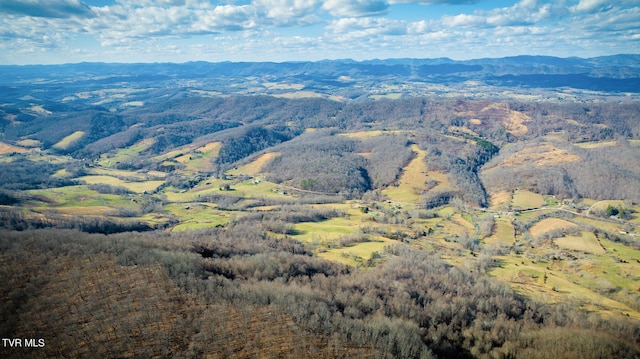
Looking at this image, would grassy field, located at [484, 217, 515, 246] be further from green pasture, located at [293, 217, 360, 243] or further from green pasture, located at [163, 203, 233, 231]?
green pasture, located at [163, 203, 233, 231]

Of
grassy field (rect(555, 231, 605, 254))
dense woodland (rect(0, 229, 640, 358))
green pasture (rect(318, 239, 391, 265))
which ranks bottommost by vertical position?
grassy field (rect(555, 231, 605, 254))

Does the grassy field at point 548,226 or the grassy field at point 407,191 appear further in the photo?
the grassy field at point 407,191

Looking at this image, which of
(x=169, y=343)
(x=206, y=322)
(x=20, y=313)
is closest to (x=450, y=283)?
(x=206, y=322)

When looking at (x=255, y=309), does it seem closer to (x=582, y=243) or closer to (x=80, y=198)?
(x=582, y=243)

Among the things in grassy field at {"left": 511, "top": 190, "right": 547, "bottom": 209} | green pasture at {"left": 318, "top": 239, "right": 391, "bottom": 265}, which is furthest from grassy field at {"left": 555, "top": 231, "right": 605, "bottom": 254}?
green pasture at {"left": 318, "top": 239, "right": 391, "bottom": 265}

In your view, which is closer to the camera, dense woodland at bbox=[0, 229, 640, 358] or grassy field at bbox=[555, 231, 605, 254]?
dense woodland at bbox=[0, 229, 640, 358]

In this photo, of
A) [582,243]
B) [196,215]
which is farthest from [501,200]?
[196,215]

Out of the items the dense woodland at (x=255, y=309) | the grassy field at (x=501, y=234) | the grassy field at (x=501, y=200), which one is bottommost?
the grassy field at (x=501, y=200)

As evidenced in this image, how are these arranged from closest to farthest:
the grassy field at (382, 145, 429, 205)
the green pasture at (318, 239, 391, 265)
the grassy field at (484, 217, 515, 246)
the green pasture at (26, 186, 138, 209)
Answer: the green pasture at (318, 239, 391, 265) → the grassy field at (484, 217, 515, 246) → the green pasture at (26, 186, 138, 209) → the grassy field at (382, 145, 429, 205)

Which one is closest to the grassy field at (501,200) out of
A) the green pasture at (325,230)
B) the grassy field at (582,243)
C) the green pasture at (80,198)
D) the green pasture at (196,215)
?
the grassy field at (582,243)

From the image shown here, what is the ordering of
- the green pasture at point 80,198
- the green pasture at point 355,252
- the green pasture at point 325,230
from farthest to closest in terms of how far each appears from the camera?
the green pasture at point 80,198
the green pasture at point 325,230
the green pasture at point 355,252

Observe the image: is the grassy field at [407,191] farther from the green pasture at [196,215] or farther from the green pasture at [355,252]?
the green pasture at [196,215]
